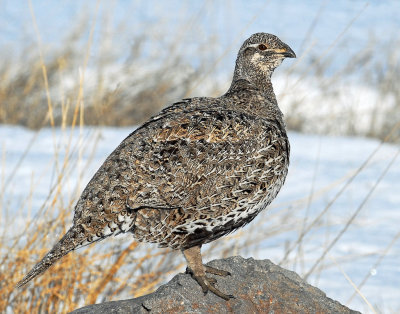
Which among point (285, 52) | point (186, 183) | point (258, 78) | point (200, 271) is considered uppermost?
point (285, 52)

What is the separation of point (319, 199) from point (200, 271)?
444 centimetres

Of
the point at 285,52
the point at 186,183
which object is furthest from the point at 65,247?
the point at 285,52

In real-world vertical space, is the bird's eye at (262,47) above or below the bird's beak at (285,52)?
above

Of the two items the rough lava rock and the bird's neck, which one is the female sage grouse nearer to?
the rough lava rock

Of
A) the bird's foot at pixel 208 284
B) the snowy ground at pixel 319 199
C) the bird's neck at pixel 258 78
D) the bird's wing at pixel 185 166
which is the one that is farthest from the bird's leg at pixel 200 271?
the snowy ground at pixel 319 199

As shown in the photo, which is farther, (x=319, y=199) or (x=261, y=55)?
(x=319, y=199)

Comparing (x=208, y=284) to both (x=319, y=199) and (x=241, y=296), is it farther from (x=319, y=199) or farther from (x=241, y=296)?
(x=319, y=199)

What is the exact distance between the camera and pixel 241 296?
3078 millimetres

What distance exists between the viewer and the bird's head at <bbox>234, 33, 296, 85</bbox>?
11.5 feet

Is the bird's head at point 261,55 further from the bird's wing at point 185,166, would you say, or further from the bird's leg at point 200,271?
the bird's leg at point 200,271

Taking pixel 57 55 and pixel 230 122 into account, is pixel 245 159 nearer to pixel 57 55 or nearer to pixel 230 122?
pixel 230 122

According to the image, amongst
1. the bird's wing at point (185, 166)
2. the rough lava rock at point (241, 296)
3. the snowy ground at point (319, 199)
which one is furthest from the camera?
the snowy ground at point (319, 199)

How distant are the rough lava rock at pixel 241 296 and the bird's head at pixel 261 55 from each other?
0.99 meters

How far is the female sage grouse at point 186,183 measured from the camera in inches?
112
